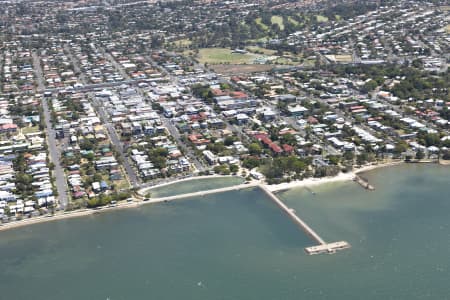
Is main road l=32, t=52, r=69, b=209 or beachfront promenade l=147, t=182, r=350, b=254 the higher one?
main road l=32, t=52, r=69, b=209

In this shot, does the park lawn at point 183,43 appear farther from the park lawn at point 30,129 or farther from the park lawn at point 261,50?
the park lawn at point 30,129

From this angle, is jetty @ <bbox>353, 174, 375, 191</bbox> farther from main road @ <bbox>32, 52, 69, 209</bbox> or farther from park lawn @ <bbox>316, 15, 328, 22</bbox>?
park lawn @ <bbox>316, 15, 328, 22</bbox>

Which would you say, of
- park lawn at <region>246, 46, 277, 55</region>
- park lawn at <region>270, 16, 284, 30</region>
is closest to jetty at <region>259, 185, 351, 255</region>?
park lawn at <region>246, 46, 277, 55</region>

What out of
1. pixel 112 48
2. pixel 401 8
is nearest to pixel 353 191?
pixel 112 48

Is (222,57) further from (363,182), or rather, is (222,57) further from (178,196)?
(178,196)

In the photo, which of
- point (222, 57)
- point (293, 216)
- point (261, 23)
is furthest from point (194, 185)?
point (261, 23)

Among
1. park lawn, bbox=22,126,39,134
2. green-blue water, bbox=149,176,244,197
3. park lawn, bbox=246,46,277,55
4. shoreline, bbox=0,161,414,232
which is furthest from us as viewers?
park lawn, bbox=246,46,277,55
